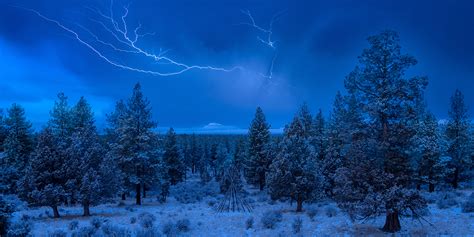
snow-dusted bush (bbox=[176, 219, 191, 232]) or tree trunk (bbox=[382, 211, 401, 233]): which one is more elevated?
tree trunk (bbox=[382, 211, 401, 233])

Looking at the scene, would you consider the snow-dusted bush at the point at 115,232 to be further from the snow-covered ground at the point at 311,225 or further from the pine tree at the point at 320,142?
the pine tree at the point at 320,142

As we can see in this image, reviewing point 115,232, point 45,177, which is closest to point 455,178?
point 115,232

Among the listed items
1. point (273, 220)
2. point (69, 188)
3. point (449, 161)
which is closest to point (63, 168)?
point (69, 188)

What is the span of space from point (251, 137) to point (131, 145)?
17088 mm

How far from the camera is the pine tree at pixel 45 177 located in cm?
2117

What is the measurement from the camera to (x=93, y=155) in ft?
80.5

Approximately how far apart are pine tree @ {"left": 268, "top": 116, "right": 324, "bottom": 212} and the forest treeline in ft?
0.26

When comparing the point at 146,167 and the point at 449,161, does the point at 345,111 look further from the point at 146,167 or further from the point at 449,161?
the point at 146,167

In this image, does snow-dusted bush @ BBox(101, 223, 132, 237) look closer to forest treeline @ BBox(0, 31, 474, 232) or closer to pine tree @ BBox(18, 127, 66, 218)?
forest treeline @ BBox(0, 31, 474, 232)

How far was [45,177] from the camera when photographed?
2184 centimetres

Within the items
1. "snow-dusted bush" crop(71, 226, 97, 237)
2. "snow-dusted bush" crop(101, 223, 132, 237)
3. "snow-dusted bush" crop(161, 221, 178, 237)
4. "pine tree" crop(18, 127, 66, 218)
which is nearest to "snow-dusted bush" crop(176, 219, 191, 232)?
"snow-dusted bush" crop(161, 221, 178, 237)

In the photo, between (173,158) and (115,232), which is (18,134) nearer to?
(173,158)

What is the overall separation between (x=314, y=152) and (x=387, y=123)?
10.8 metres

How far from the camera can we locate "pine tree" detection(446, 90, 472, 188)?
39.2m
